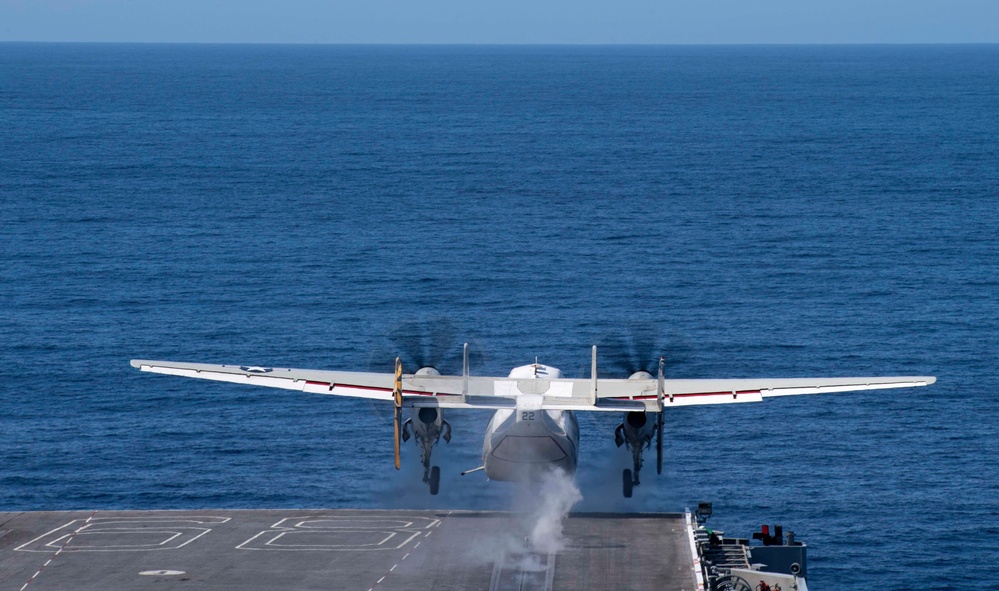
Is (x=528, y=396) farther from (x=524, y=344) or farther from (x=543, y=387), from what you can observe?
(x=524, y=344)

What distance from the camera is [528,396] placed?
5753cm

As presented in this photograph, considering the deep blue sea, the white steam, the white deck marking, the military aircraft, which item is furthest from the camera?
the deep blue sea

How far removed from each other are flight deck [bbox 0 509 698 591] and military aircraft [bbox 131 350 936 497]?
160 inches

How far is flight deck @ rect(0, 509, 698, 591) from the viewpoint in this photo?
2280 inches

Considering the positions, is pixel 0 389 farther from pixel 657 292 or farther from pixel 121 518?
pixel 657 292

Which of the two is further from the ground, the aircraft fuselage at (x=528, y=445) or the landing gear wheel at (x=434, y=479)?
the aircraft fuselage at (x=528, y=445)

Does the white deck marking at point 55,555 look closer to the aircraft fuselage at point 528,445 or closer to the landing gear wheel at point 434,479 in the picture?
the landing gear wheel at point 434,479

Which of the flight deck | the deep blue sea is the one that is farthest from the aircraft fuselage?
the deep blue sea

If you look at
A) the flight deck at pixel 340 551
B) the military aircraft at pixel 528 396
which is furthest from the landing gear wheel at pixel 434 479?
the flight deck at pixel 340 551

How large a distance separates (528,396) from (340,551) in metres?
13.4

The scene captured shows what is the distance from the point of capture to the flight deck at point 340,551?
57906 mm

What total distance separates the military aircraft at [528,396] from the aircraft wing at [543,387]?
5cm

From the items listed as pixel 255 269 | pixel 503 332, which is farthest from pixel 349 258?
pixel 503 332

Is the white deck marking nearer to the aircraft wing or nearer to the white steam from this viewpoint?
the aircraft wing
